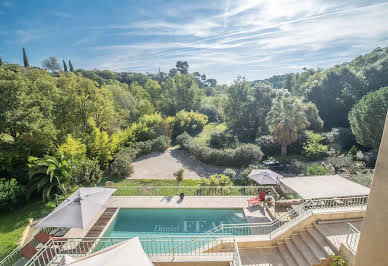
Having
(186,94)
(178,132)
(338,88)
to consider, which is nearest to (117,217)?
(178,132)

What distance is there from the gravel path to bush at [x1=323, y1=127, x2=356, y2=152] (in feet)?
44.7

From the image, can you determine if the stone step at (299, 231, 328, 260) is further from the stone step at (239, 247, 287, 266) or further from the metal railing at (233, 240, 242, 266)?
the metal railing at (233, 240, 242, 266)

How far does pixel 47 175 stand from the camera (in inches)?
483

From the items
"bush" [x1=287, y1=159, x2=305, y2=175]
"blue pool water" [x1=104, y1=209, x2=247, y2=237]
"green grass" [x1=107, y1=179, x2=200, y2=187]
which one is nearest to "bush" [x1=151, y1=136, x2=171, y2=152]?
"green grass" [x1=107, y1=179, x2=200, y2=187]

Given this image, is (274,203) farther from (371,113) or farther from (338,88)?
(338,88)

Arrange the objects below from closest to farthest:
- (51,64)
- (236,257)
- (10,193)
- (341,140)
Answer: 1. (236,257)
2. (10,193)
3. (341,140)
4. (51,64)

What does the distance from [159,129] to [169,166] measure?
→ 22.9ft

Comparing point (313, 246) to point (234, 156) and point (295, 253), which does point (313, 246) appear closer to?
point (295, 253)

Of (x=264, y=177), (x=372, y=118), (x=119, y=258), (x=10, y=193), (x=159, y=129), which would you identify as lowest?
(x=264, y=177)

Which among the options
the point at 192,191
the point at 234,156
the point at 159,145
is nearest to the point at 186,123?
the point at 159,145

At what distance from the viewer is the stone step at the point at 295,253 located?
22.9 ft

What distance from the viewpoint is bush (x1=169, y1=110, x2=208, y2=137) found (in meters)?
26.9

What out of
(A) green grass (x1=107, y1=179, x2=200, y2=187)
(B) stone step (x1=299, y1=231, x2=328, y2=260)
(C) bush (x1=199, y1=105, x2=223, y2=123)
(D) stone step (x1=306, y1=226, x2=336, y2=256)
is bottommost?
(A) green grass (x1=107, y1=179, x2=200, y2=187)

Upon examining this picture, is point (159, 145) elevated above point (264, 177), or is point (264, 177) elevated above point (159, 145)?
point (159, 145)
